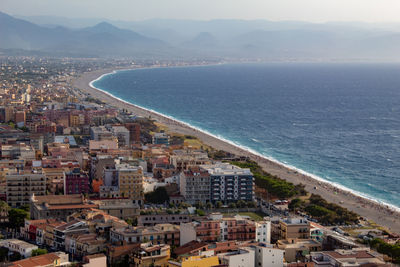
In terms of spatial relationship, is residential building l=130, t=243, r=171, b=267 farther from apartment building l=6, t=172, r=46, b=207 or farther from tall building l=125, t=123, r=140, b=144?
tall building l=125, t=123, r=140, b=144

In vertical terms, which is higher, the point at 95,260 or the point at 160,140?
the point at 95,260

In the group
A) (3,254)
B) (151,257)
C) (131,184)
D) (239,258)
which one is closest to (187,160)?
(131,184)

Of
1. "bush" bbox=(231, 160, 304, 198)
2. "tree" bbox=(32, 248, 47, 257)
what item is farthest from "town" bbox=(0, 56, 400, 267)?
"bush" bbox=(231, 160, 304, 198)

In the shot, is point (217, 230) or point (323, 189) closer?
point (217, 230)

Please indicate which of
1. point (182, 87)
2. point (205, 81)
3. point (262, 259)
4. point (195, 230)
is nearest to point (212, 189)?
point (195, 230)

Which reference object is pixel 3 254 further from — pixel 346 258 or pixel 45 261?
pixel 346 258
